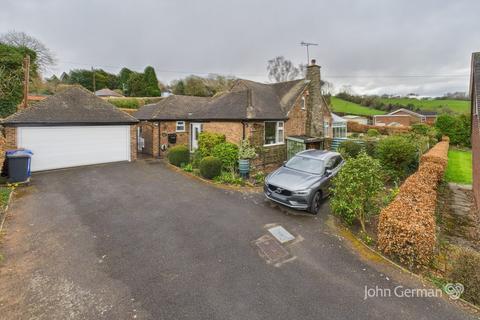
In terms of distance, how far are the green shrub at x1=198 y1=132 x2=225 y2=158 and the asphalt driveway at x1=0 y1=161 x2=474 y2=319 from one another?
5.33 meters

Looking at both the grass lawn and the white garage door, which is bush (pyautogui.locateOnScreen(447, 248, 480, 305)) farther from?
the white garage door

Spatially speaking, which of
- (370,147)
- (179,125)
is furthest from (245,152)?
(370,147)

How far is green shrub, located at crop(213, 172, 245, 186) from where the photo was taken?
1034cm

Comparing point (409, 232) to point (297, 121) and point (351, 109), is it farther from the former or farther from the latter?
point (351, 109)

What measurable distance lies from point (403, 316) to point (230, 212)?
192 inches

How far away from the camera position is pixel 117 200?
8031mm

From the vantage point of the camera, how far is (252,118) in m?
12.2

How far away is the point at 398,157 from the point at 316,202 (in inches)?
292

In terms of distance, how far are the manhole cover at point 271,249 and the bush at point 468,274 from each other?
3.12m

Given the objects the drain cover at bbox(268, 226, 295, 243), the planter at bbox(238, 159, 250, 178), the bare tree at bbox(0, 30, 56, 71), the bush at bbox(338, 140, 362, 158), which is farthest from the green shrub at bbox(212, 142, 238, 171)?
the bare tree at bbox(0, 30, 56, 71)

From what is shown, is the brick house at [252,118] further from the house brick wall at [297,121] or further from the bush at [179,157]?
the bush at [179,157]

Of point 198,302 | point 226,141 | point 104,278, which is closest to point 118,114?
point 226,141

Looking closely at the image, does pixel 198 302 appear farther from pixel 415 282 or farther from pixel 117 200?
pixel 117 200

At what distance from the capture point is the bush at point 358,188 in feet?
20.4
